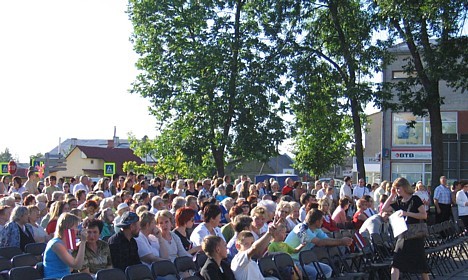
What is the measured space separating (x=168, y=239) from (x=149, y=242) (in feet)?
1.05

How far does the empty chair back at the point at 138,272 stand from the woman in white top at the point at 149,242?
0.83 metres

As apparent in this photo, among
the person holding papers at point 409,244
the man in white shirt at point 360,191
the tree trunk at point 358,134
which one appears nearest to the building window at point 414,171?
the tree trunk at point 358,134

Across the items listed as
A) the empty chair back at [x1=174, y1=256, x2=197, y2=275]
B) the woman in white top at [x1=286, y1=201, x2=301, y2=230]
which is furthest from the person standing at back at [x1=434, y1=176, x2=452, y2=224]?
the empty chair back at [x1=174, y1=256, x2=197, y2=275]

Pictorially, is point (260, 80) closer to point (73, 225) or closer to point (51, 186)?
point (51, 186)

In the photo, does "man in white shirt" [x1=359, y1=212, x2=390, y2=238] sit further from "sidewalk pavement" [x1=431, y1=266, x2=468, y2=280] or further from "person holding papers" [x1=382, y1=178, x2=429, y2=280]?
"person holding papers" [x1=382, y1=178, x2=429, y2=280]

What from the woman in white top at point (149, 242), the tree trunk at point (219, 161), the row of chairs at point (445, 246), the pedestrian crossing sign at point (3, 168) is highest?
the tree trunk at point (219, 161)

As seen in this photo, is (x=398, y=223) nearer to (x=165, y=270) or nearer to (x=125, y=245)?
(x=165, y=270)

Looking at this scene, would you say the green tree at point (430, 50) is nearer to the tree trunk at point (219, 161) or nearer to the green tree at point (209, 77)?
the green tree at point (209, 77)

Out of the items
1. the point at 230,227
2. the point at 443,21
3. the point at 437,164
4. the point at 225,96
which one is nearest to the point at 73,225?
the point at 230,227

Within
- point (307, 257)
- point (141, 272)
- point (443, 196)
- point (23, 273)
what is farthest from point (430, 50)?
point (23, 273)

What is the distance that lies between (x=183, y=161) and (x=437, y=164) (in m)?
10.5

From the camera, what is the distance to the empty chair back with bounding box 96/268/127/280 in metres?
7.07

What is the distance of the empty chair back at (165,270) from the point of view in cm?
793

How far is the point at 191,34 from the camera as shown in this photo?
1089 inches
